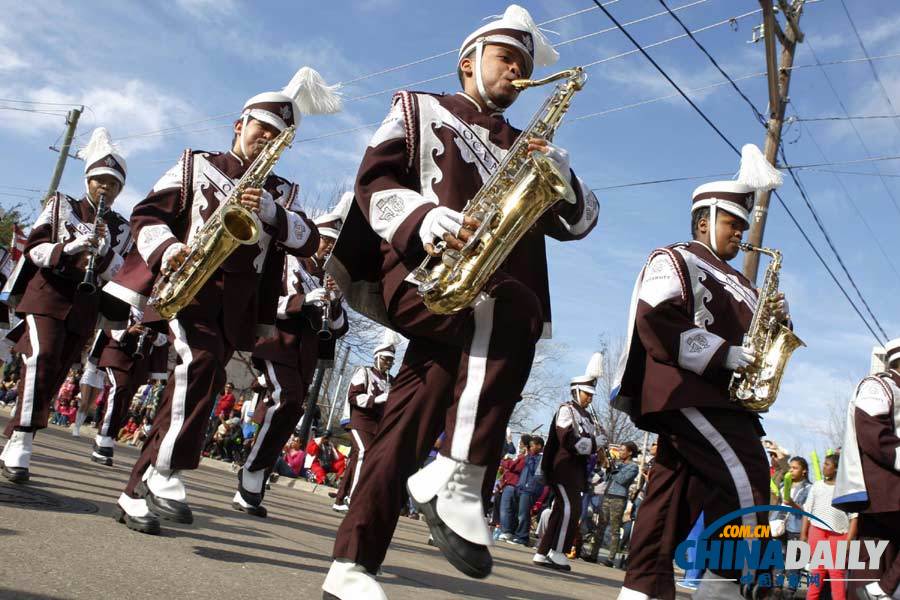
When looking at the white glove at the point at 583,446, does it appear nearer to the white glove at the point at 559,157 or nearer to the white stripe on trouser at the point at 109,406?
the white stripe on trouser at the point at 109,406

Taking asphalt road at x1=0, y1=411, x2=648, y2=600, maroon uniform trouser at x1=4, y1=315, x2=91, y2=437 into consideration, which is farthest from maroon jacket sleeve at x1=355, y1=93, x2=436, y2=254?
maroon uniform trouser at x1=4, y1=315, x2=91, y2=437

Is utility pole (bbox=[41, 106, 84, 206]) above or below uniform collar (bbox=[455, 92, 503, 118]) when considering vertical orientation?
above

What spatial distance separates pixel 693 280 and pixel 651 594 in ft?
5.23

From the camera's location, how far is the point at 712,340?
4418 millimetres

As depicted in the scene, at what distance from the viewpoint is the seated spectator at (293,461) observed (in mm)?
19094

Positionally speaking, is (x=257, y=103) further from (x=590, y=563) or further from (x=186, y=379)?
(x=590, y=563)

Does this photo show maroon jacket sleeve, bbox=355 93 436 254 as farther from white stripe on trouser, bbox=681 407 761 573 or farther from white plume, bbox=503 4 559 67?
white stripe on trouser, bbox=681 407 761 573

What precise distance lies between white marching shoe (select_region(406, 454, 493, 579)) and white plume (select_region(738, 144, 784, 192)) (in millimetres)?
3822

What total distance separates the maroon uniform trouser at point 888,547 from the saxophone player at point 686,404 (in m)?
1.95

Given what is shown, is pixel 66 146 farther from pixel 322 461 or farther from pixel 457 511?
Result: pixel 457 511

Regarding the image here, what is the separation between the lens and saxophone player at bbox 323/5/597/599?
2752 millimetres

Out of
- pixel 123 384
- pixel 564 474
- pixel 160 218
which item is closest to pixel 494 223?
pixel 160 218

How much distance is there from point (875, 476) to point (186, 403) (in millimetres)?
4376

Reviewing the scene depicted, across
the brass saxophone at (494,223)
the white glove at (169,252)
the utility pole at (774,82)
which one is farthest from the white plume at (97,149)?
the utility pole at (774,82)
